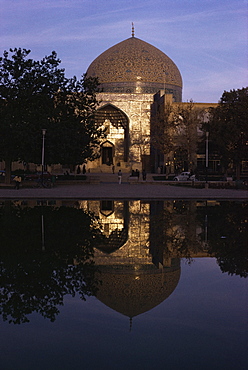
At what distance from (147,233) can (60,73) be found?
2319 cm

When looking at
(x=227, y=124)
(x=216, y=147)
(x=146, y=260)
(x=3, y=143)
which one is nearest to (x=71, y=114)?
(x=3, y=143)

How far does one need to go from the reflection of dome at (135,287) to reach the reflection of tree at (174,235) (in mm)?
1155

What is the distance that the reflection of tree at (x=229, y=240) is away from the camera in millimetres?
7613

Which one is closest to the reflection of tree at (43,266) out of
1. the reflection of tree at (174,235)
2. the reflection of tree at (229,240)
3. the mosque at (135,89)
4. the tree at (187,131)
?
the reflection of tree at (174,235)

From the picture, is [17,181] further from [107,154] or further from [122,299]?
[107,154]

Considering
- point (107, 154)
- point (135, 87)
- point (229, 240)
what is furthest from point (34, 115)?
point (107, 154)

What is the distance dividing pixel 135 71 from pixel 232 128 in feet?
80.0

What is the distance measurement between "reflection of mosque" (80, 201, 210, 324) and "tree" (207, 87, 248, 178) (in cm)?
2917

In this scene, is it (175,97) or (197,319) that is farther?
(175,97)

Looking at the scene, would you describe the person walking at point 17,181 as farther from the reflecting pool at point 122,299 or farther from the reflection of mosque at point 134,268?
the reflecting pool at point 122,299

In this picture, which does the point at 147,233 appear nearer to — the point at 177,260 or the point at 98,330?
the point at 177,260

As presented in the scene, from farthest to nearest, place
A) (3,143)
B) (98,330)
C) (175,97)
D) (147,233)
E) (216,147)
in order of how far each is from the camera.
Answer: (175,97) < (216,147) < (3,143) < (147,233) < (98,330)

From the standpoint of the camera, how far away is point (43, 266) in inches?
289

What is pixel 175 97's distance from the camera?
207 feet
